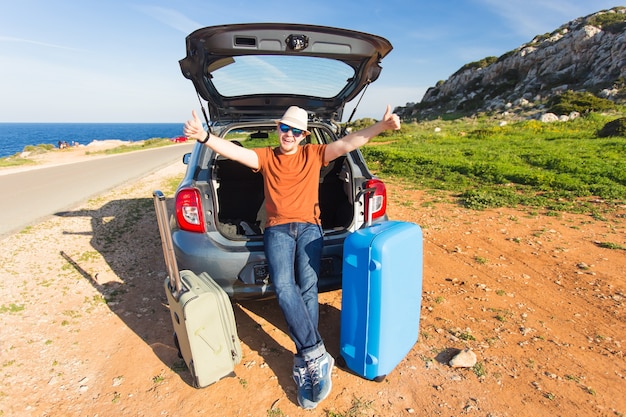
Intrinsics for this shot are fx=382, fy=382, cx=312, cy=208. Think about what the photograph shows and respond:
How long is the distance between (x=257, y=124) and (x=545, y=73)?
1987 inches

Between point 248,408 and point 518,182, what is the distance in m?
8.00

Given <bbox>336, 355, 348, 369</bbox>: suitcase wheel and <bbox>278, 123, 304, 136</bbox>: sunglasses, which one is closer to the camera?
<bbox>336, 355, 348, 369</bbox>: suitcase wheel

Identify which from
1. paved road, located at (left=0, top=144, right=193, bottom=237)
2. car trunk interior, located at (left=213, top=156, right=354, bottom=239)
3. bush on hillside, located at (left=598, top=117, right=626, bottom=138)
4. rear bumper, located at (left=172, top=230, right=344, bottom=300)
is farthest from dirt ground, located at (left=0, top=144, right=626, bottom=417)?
bush on hillside, located at (left=598, top=117, right=626, bottom=138)

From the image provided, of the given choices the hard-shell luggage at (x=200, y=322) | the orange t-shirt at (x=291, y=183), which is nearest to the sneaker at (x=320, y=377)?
the hard-shell luggage at (x=200, y=322)

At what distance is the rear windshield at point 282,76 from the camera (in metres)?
3.66

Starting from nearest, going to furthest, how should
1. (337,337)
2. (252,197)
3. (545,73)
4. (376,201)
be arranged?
(337,337), (376,201), (252,197), (545,73)

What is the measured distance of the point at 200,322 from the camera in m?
2.44

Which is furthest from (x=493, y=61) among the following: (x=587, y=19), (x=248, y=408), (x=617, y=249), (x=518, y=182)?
(x=248, y=408)

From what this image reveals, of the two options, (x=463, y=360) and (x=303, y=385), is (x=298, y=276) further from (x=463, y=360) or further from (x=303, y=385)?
Result: (x=463, y=360)

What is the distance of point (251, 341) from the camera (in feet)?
10.1

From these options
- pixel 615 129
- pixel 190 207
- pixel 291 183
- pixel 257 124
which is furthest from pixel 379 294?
pixel 615 129

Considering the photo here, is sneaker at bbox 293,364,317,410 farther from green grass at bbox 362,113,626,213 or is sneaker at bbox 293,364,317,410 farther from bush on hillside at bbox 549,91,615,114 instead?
bush on hillside at bbox 549,91,615,114

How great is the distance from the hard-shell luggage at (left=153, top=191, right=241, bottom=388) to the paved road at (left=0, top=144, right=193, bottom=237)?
4.86 metres

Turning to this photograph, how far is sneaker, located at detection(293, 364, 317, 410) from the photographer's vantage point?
2.37m
